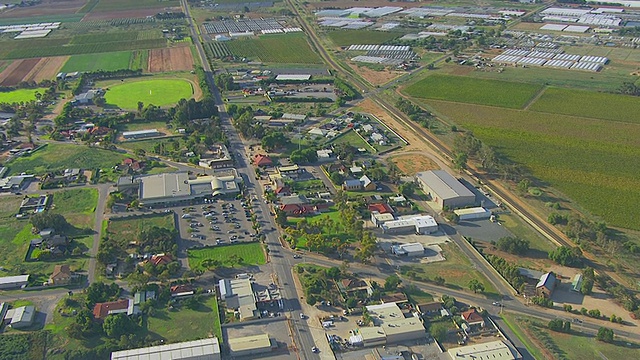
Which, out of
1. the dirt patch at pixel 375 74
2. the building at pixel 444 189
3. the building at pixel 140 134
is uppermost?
the dirt patch at pixel 375 74

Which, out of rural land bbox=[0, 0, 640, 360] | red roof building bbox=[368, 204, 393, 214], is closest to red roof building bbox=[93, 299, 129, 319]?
rural land bbox=[0, 0, 640, 360]

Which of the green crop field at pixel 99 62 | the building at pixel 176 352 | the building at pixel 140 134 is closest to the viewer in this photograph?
the building at pixel 176 352

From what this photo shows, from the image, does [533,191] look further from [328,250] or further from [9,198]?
[9,198]

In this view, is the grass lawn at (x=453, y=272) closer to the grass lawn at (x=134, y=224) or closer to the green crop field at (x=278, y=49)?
the grass lawn at (x=134, y=224)

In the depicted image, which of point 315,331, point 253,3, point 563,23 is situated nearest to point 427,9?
point 563,23

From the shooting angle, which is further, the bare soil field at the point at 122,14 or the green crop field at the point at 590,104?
the bare soil field at the point at 122,14

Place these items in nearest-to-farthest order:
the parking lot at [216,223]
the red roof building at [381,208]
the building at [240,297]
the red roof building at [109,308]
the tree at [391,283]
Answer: the red roof building at [109,308], the building at [240,297], the tree at [391,283], the parking lot at [216,223], the red roof building at [381,208]

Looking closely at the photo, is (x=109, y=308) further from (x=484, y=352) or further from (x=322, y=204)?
(x=484, y=352)

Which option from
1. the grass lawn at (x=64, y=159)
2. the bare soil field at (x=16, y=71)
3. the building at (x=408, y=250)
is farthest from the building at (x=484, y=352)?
the bare soil field at (x=16, y=71)
